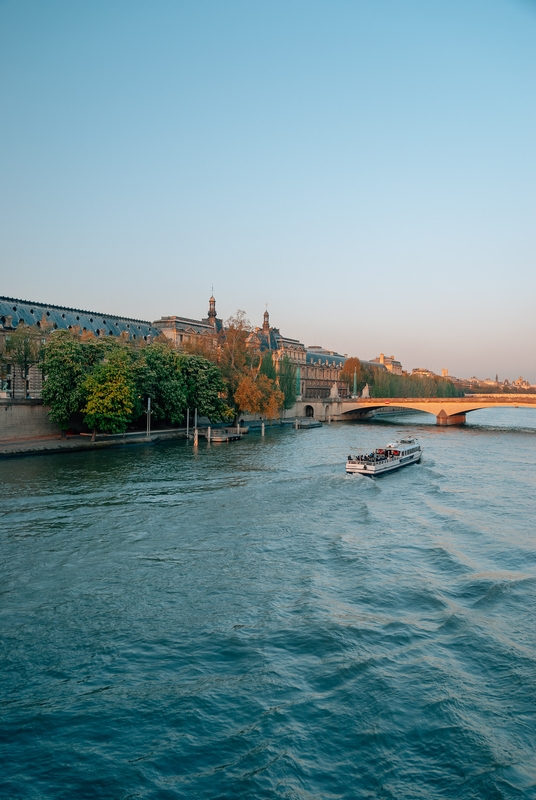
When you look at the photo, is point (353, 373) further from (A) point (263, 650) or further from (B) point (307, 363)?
(A) point (263, 650)

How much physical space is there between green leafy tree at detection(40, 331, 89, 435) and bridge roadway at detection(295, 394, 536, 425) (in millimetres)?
54203

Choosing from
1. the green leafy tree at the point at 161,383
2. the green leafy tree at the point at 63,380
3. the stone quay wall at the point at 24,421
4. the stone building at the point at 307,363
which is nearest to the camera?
the stone quay wall at the point at 24,421

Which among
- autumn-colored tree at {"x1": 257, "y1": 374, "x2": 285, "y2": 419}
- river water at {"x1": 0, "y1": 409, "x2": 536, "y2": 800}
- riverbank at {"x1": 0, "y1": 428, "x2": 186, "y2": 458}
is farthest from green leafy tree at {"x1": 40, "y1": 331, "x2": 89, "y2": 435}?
autumn-colored tree at {"x1": 257, "y1": 374, "x2": 285, "y2": 419}

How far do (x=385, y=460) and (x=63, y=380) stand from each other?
2570 cm

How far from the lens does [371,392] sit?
428 ft

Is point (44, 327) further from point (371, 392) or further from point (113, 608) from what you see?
point (371, 392)

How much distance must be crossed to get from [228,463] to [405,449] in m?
14.8

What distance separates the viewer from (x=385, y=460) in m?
44.7

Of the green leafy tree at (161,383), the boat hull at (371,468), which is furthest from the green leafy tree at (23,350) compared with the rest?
the boat hull at (371,468)

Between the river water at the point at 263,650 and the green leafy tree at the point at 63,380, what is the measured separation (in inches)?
785

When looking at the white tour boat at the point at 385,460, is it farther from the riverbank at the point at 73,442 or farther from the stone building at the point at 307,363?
the stone building at the point at 307,363

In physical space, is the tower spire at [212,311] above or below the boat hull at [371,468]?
above

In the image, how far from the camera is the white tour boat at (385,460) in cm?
4200

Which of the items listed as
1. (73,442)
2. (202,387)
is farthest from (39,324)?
(73,442)
